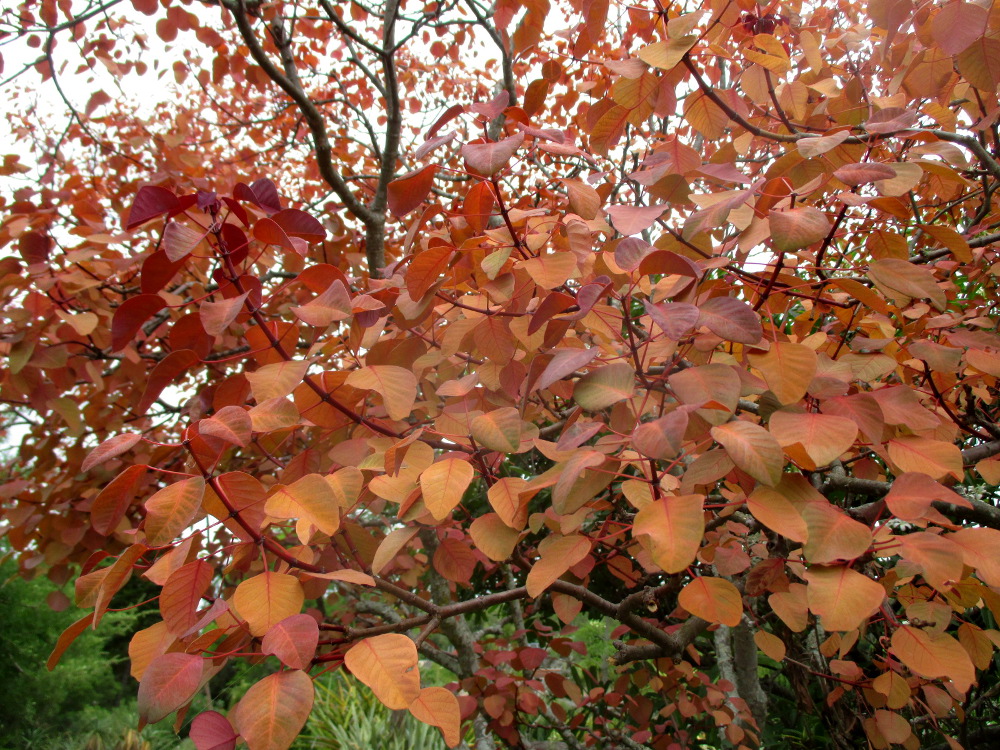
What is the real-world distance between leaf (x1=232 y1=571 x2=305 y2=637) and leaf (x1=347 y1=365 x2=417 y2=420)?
26cm

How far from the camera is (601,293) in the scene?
75cm

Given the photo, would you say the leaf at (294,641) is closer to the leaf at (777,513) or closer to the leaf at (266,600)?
the leaf at (266,600)

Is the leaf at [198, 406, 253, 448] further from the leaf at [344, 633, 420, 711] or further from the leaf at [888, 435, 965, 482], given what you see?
the leaf at [888, 435, 965, 482]

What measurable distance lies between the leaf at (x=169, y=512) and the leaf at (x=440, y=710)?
345 mm

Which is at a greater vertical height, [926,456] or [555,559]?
[926,456]

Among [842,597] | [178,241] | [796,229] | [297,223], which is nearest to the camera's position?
[842,597]

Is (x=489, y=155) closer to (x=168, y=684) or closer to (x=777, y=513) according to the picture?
(x=777, y=513)

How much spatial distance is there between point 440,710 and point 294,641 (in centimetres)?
19

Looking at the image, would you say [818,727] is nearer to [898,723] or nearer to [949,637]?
[898,723]

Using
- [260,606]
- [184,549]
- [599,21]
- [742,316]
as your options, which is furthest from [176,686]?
[599,21]

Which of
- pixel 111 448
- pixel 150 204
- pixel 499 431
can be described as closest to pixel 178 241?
pixel 150 204

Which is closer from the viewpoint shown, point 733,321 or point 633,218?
point 733,321

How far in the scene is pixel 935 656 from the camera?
0.76 meters

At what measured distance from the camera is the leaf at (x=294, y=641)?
0.67m
